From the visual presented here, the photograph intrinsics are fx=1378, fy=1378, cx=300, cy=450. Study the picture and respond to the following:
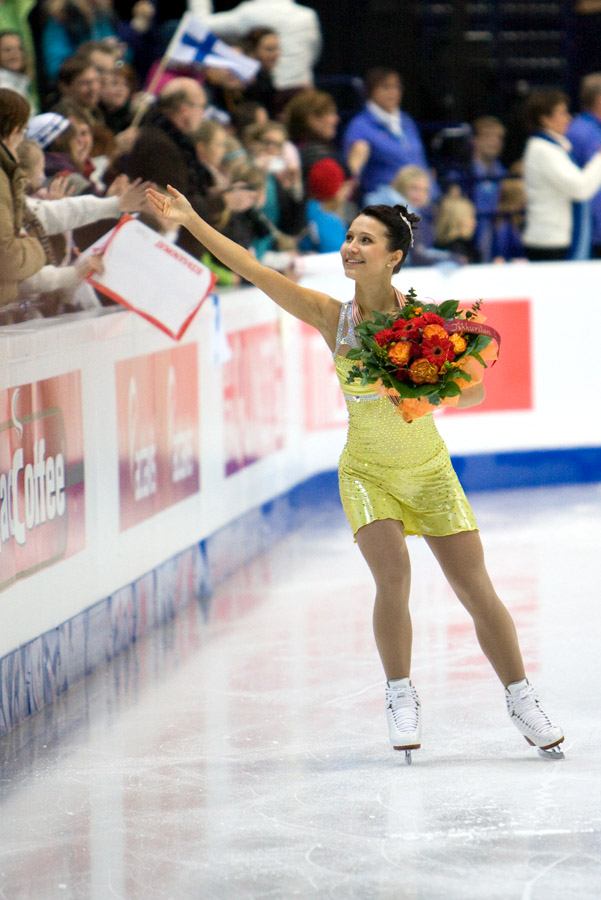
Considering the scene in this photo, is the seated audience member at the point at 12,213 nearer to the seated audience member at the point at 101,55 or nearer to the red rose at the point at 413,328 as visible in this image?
the red rose at the point at 413,328

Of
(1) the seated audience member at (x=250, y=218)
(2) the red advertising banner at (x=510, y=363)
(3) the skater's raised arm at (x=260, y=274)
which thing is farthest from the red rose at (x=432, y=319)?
(2) the red advertising banner at (x=510, y=363)

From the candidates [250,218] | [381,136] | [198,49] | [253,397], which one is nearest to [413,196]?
[381,136]

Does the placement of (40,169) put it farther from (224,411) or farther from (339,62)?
(339,62)

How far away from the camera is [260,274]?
14.2 ft

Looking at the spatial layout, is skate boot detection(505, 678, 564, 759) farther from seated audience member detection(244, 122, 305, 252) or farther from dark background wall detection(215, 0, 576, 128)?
dark background wall detection(215, 0, 576, 128)

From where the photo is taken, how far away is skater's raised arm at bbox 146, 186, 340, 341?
14.2 ft

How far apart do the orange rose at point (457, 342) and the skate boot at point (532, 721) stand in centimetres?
107

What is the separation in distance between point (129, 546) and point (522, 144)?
7.91m

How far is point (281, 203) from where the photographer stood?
27.0 feet

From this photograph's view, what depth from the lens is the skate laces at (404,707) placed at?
4277mm

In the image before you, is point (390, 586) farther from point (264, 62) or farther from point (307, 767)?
point (264, 62)

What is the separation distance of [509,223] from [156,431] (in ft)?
18.0

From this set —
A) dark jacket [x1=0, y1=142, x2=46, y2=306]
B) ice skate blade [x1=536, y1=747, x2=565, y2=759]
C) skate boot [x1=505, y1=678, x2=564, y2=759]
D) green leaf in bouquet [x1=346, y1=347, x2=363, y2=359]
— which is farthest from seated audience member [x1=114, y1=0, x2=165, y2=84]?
ice skate blade [x1=536, y1=747, x2=565, y2=759]

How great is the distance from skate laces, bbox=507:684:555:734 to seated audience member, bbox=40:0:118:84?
6256mm
